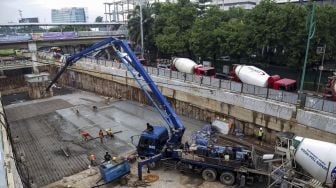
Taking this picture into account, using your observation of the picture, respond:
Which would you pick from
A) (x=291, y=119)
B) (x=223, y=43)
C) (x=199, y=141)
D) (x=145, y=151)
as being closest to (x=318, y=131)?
(x=291, y=119)

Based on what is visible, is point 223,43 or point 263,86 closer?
point 263,86

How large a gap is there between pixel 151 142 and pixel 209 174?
456cm

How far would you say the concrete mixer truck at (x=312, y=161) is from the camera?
13.7m

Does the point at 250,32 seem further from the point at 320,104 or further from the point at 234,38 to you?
the point at 320,104

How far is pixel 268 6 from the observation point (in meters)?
32.1

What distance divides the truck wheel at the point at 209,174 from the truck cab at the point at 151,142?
143 inches

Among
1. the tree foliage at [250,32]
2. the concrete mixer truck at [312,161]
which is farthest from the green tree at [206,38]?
the concrete mixer truck at [312,161]

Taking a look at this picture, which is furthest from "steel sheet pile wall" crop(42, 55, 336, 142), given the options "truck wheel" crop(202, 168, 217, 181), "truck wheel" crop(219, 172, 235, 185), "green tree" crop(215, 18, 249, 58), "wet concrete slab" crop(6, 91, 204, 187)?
"green tree" crop(215, 18, 249, 58)

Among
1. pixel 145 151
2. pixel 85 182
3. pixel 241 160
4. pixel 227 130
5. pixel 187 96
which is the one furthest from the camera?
pixel 187 96

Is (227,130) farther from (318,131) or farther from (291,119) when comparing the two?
(318,131)

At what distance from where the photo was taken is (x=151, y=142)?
62.2 feet

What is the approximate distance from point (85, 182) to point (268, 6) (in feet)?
91.7

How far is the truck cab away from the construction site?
2.9 inches

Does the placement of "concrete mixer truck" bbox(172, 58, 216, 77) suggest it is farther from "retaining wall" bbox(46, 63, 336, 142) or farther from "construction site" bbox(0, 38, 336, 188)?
"retaining wall" bbox(46, 63, 336, 142)
